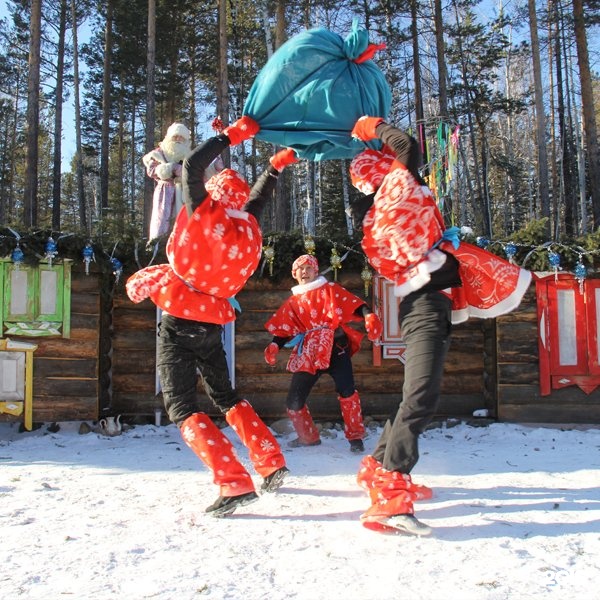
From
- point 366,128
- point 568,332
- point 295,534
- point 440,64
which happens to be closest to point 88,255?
point 366,128

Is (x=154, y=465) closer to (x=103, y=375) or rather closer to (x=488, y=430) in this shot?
(x=103, y=375)

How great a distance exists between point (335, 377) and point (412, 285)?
2.20m

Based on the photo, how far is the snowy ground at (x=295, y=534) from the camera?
2.11 m

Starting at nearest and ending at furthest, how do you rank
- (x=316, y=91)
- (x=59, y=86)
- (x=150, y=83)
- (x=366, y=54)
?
1. (x=316, y=91)
2. (x=366, y=54)
3. (x=150, y=83)
4. (x=59, y=86)

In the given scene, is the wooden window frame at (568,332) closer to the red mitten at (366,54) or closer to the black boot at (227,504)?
the red mitten at (366,54)

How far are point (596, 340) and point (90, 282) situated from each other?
5111mm

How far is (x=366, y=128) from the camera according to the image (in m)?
3.14

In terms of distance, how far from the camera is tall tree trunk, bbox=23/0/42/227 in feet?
50.2

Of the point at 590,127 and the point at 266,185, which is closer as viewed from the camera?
the point at 266,185

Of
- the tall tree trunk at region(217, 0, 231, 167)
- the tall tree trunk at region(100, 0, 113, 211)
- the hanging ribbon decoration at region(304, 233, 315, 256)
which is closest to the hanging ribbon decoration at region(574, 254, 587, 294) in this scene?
the hanging ribbon decoration at region(304, 233, 315, 256)

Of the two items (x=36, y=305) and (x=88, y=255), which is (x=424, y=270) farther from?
(x=36, y=305)

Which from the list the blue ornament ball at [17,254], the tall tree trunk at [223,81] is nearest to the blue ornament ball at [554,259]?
the blue ornament ball at [17,254]

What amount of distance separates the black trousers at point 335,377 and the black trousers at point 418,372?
199cm

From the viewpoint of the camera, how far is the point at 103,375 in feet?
18.8
